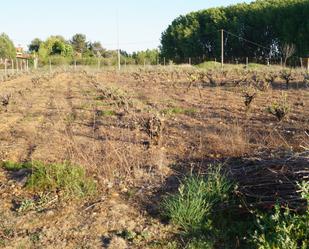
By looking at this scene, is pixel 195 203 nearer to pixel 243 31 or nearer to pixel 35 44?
pixel 243 31

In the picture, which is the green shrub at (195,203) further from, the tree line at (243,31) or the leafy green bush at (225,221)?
the tree line at (243,31)

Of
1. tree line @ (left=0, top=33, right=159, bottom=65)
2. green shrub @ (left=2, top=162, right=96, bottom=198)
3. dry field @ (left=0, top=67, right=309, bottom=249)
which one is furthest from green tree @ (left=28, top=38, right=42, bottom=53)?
green shrub @ (left=2, top=162, right=96, bottom=198)

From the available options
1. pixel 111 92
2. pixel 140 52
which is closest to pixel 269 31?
pixel 140 52

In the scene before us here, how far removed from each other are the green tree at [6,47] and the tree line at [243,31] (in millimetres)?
20293

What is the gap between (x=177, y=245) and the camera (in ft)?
13.6

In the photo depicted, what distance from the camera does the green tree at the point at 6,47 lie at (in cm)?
5964

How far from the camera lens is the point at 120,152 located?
6.66 meters

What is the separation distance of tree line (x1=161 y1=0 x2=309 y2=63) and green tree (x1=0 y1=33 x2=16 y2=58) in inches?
799

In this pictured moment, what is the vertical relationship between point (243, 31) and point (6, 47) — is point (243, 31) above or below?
above

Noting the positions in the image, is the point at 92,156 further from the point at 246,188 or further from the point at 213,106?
the point at 213,106

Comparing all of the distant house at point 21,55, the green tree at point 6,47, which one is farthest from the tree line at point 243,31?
the green tree at point 6,47

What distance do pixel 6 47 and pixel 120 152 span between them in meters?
58.8

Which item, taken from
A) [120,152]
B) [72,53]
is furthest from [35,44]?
[120,152]

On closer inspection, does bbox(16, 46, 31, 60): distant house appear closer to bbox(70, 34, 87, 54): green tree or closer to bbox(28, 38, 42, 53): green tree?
bbox(28, 38, 42, 53): green tree
